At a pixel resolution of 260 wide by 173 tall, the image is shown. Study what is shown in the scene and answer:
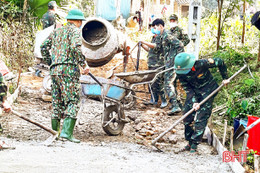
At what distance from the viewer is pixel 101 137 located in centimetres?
657

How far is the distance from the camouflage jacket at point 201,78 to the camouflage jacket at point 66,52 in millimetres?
1482

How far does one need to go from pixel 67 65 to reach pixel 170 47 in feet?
11.2

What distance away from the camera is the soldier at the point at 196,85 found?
567 centimetres

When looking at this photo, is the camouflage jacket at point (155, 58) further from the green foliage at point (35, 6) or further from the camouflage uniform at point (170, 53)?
the green foliage at point (35, 6)

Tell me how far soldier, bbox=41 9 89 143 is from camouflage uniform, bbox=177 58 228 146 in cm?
149

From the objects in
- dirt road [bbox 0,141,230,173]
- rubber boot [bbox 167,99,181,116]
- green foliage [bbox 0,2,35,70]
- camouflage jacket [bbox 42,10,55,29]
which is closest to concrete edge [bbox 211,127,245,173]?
dirt road [bbox 0,141,230,173]

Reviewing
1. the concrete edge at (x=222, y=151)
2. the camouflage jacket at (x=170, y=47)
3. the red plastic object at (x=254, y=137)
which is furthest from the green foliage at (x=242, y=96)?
the camouflage jacket at (x=170, y=47)

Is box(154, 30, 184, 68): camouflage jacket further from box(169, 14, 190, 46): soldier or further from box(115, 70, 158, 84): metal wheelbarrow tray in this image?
box(115, 70, 158, 84): metal wheelbarrow tray

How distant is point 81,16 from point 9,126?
218cm

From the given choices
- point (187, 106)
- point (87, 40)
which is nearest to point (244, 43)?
point (87, 40)

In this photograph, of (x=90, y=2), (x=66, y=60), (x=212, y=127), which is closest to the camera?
(x=66, y=60)

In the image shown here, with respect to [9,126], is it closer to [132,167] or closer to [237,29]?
[132,167]

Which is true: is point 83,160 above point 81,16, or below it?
below

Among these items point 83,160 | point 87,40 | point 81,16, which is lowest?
point 83,160
